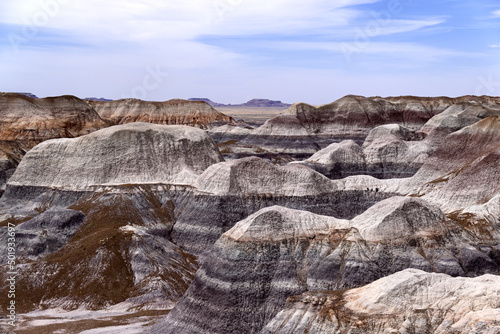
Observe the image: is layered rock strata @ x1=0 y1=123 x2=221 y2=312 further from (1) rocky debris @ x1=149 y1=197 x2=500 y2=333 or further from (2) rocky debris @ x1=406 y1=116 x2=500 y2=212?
(2) rocky debris @ x1=406 y1=116 x2=500 y2=212

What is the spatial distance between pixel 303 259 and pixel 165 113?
128 m

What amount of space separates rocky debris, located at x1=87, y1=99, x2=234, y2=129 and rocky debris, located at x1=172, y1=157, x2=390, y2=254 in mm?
97893

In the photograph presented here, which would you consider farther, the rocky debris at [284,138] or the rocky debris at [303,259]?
the rocky debris at [284,138]

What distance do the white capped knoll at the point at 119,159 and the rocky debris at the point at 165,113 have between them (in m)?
84.1

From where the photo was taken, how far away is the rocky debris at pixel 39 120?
112 metres

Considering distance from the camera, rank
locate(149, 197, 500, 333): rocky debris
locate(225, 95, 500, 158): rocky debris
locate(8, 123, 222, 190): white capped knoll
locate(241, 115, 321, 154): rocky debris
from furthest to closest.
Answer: locate(225, 95, 500, 158): rocky debris
locate(241, 115, 321, 154): rocky debris
locate(8, 123, 222, 190): white capped knoll
locate(149, 197, 500, 333): rocky debris

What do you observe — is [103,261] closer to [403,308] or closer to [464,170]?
[403,308]

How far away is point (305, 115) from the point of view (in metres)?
140

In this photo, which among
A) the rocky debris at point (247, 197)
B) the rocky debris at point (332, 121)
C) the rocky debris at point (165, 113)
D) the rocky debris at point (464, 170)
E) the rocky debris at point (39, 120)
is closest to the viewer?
the rocky debris at point (464, 170)

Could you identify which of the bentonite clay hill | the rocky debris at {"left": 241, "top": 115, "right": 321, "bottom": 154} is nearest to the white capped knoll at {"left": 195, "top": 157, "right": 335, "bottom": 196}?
the bentonite clay hill

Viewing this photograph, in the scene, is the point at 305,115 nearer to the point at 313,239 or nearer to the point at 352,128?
the point at 352,128

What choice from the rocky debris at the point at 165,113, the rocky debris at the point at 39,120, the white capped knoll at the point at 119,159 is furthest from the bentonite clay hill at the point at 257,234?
the rocky debris at the point at 165,113

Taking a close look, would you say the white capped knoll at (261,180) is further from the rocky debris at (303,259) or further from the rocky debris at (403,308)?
the rocky debris at (403,308)

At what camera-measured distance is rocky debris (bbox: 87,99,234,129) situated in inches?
6491
